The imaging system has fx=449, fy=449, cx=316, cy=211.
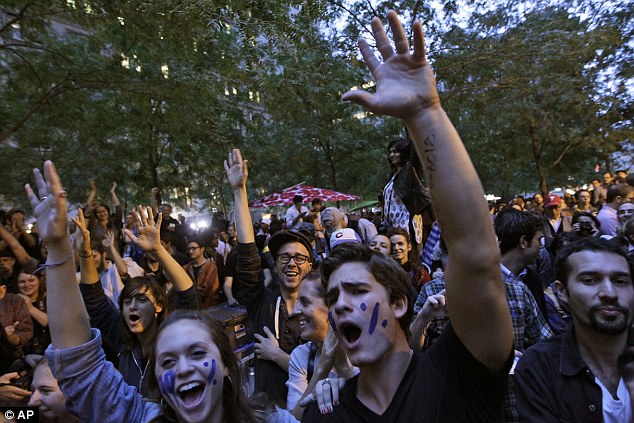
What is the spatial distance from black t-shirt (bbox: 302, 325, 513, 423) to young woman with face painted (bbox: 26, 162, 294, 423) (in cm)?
56

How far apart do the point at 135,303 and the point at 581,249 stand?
8.94 feet

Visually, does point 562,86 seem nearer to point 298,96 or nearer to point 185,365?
point 298,96

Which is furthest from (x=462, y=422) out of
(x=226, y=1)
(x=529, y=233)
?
(x=226, y=1)

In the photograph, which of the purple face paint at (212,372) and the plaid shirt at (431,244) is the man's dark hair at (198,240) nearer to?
Answer: the plaid shirt at (431,244)

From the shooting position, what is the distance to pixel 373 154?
23.1 m

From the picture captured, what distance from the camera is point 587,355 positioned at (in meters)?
2.18

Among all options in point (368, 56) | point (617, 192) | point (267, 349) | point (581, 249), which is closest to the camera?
point (368, 56)

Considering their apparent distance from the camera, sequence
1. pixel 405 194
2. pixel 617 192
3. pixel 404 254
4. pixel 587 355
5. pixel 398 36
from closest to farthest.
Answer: pixel 398 36 < pixel 587 355 < pixel 404 254 < pixel 405 194 < pixel 617 192

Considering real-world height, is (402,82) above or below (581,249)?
above

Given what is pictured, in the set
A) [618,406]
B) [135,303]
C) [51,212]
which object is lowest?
[618,406]

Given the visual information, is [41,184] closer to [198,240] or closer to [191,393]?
[191,393]

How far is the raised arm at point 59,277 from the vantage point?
6.01 ft

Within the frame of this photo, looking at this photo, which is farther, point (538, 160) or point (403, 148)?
point (538, 160)

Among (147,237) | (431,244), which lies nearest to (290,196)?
(431,244)
